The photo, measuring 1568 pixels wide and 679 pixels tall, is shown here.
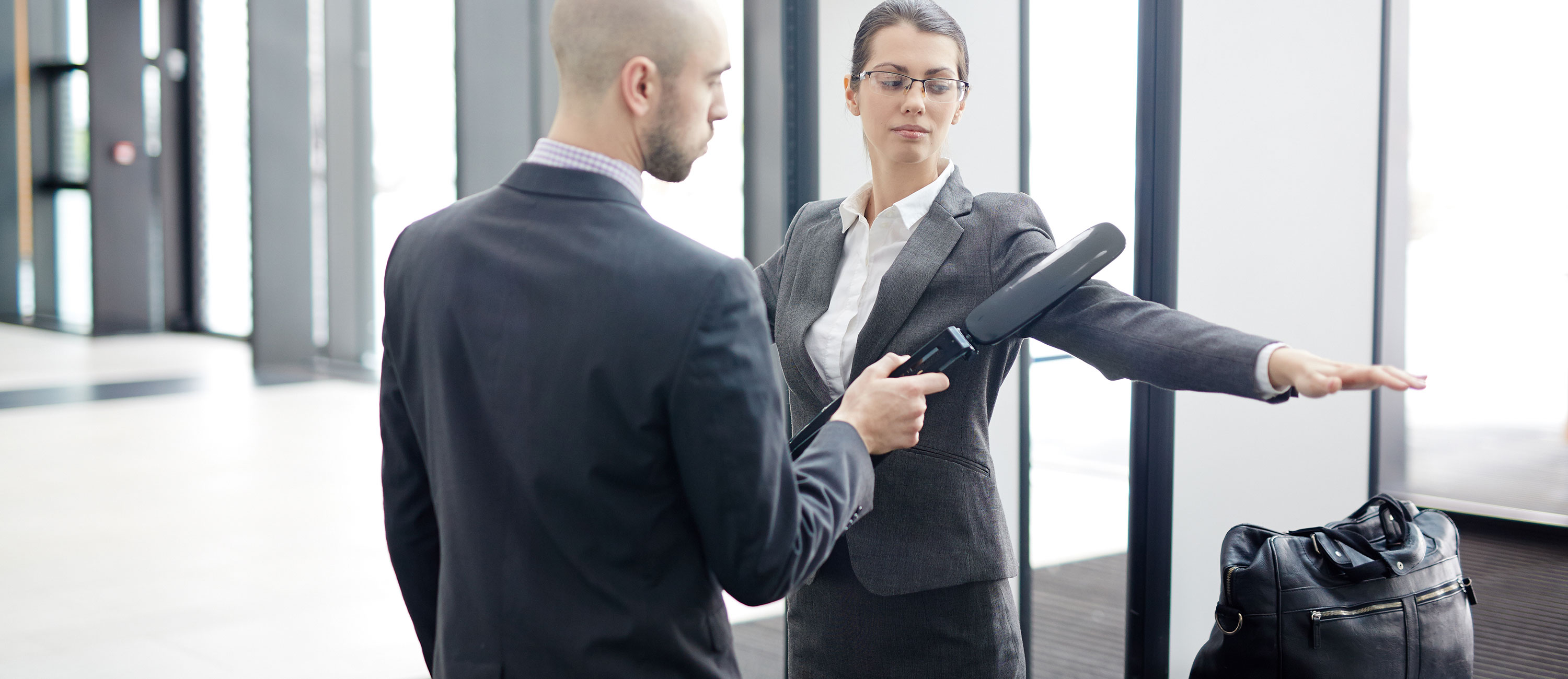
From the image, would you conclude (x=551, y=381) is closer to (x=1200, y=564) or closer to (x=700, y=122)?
(x=700, y=122)

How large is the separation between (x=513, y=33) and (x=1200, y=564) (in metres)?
5.88

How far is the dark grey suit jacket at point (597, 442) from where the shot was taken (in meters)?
0.98

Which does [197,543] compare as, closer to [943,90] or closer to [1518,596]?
[943,90]

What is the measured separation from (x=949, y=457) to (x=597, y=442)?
57cm

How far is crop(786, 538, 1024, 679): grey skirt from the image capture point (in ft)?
4.65

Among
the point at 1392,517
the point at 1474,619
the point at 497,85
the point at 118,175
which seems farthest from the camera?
the point at 118,175

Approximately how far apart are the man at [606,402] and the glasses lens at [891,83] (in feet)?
1.26

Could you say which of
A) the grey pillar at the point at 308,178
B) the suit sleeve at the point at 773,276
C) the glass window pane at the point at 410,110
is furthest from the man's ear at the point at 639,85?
the grey pillar at the point at 308,178

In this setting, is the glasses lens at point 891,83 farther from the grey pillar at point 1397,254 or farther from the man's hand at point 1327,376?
the grey pillar at point 1397,254

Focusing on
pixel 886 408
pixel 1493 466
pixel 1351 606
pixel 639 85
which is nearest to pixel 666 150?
pixel 639 85

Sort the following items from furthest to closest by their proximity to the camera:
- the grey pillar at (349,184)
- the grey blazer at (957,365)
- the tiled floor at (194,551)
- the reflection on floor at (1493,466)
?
the grey pillar at (349,184), the reflection on floor at (1493,466), the tiled floor at (194,551), the grey blazer at (957,365)

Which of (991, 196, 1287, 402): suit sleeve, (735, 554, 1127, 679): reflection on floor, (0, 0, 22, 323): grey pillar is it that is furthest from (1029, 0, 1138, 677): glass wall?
(0, 0, 22, 323): grey pillar

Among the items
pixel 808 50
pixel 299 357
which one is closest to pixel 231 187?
pixel 299 357

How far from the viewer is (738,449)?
968 millimetres
